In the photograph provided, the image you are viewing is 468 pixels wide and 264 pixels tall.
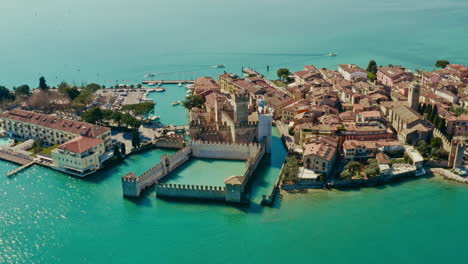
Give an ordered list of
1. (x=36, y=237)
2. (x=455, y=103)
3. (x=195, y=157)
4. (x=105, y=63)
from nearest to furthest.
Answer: (x=36, y=237), (x=195, y=157), (x=455, y=103), (x=105, y=63)

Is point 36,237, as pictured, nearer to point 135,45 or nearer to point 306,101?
point 306,101

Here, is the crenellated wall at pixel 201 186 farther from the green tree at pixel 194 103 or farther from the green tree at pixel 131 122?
the green tree at pixel 194 103

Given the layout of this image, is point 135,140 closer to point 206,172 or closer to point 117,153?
point 117,153

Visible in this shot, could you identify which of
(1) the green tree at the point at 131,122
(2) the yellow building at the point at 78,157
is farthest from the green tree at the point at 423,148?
(2) the yellow building at the point at 78,157

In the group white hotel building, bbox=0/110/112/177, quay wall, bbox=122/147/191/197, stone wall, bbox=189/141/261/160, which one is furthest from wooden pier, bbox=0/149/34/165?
stone wall, bbox=189/141/261/160

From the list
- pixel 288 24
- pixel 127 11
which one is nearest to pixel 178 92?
pixel 288 24
